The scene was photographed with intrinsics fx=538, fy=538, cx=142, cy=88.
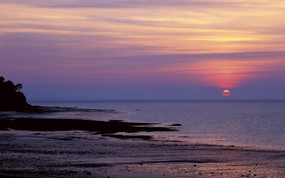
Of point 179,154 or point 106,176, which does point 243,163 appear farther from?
point 106,176

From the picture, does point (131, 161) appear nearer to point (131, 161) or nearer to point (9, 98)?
point (131, 161)

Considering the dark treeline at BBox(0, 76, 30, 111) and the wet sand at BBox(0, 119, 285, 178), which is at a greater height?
the dark treeline at BBox(0, 76, 30, 111)

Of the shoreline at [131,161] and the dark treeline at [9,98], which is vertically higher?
the dark treeline at [9,98]

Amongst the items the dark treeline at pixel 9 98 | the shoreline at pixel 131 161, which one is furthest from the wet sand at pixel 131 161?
the dark treeline at pixel 9 98

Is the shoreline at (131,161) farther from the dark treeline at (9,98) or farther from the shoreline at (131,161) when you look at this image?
the dark treeline at (9,98)

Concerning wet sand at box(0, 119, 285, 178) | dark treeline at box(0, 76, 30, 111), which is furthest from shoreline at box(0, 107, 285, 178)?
dark treeline at box(0, 76, 30, 111)

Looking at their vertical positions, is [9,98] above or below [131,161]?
above

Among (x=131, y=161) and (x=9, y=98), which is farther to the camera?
(x=9, y=98)

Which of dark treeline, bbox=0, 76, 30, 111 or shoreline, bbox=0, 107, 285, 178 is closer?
shoreline, bbox=0, 107, 285, 178

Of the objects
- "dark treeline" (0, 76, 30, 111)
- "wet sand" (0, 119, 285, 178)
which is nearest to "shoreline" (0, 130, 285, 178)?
"wet sand" (0, 119, 285, 178)

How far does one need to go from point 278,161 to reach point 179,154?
288 inches

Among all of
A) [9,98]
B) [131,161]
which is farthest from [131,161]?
[9,98]

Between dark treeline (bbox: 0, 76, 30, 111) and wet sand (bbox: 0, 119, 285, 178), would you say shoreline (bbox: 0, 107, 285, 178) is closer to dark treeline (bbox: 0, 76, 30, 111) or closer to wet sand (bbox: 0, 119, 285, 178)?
wet sand (bbox: 0, 119, 285, 178)

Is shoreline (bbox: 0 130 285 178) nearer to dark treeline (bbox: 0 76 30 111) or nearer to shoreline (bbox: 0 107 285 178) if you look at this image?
shoreline (bbox: 0 107 285 178)
